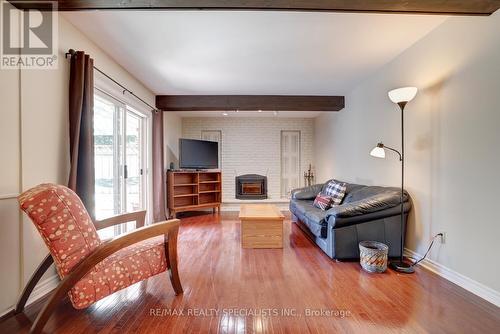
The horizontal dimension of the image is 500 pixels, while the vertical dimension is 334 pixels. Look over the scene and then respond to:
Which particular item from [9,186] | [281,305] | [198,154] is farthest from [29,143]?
[198,154]

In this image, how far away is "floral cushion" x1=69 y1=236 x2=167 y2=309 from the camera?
147cm

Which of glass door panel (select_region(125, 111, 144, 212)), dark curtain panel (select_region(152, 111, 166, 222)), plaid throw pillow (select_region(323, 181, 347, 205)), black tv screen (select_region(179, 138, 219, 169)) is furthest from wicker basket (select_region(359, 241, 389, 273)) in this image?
black tv screen (select_region(179, 138, 219, 169))

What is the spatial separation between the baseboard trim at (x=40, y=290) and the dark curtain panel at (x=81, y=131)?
60cm

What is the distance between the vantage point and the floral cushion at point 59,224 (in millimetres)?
1354

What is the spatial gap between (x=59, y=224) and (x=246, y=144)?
473cm

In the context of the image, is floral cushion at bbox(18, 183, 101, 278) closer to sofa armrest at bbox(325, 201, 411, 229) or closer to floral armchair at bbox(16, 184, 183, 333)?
floral armchair at bbox(16, 184, 183, 333)

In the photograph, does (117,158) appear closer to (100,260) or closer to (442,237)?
(100,260)

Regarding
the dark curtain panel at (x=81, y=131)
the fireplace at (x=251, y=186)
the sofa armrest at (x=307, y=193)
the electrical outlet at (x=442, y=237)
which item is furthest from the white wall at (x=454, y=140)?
the dark curtain panel at (x=81, y=131)

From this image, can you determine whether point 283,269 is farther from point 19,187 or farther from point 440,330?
point 19,187

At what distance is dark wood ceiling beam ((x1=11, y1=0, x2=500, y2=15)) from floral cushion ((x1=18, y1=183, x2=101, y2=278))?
4.43 ft

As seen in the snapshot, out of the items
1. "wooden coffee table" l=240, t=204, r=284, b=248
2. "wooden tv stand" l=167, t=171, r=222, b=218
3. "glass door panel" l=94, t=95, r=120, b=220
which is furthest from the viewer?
"wooden tv stand" l=167, t=171, r=222, b=218

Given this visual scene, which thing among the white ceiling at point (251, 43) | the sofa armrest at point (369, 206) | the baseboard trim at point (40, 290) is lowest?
the baseboard trim at point (40, 290)

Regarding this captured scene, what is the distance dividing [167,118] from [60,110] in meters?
2.97
